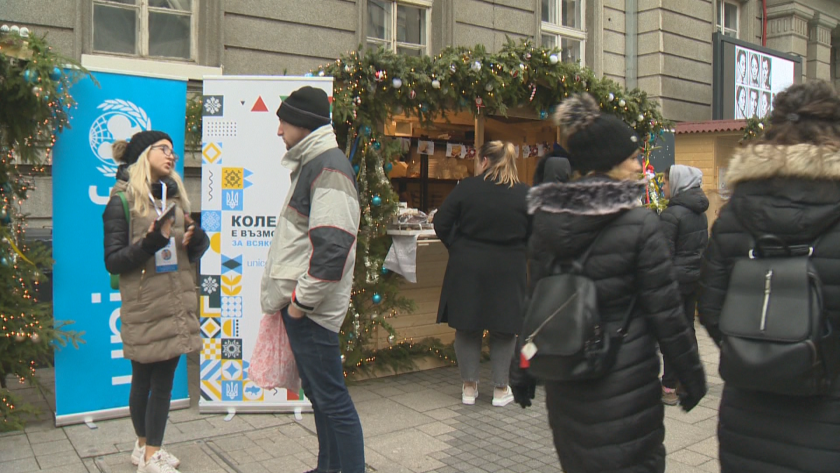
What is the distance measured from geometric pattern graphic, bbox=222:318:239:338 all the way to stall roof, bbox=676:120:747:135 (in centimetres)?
950

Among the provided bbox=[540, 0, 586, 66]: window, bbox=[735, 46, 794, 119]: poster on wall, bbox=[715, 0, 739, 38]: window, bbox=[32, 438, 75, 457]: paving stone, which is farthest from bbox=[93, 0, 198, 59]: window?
bbox=[715, 0, 739, 38]: window

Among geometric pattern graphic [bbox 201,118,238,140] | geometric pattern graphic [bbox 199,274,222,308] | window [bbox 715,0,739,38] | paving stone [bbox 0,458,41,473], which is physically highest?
window [bbox 715,0,739,38]

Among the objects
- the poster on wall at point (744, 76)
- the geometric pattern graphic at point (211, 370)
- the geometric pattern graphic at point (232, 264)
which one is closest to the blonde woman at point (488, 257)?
the geometric pattern graphic at point (232, 264)

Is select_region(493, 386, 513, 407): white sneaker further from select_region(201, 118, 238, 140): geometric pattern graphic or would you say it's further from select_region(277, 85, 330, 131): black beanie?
select_region(277, 85, 330, 131): black beanie

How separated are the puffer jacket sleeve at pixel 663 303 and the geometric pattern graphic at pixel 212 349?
3559 millimetres

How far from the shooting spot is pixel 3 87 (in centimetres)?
445

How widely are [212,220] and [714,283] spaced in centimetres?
369

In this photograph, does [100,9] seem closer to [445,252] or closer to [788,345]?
[445,252]

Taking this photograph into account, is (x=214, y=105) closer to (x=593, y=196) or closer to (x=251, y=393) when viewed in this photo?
(x=251, y=393)

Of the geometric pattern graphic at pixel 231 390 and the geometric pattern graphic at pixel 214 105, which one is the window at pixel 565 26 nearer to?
the geometric pattern graphic at pixel 214 105

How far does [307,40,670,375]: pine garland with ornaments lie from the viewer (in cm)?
562

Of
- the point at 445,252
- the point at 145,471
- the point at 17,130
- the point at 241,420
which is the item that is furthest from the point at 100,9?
the point at 145,471

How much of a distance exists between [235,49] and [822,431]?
26.5 feet

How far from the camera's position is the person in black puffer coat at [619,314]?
2535 mm
